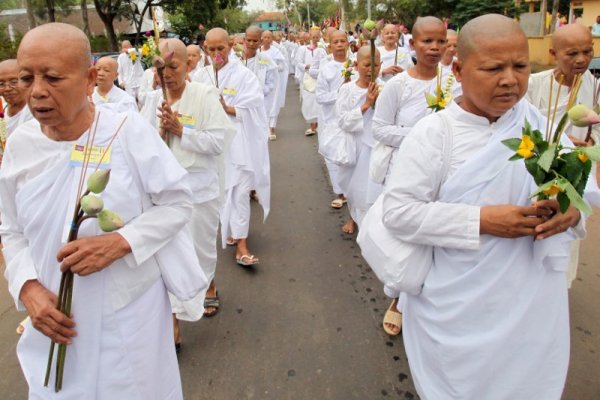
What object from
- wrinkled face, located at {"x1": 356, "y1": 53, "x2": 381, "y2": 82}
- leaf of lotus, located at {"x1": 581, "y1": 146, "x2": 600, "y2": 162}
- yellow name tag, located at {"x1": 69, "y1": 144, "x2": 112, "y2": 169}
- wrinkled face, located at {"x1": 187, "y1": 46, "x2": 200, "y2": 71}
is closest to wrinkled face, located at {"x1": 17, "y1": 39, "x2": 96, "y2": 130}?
yellow name tag, located at {"x1": 69, "y1": 144, "x2": 112, "y2": 169}

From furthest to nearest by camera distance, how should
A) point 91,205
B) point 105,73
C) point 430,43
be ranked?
point 105,73 < point 430,43 < point 91,205

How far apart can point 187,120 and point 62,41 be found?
195 centimetres

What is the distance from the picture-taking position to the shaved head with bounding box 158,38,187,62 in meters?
3.59

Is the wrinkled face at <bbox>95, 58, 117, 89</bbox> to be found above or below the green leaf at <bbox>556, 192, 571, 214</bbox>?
above

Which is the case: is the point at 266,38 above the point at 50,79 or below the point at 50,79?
below

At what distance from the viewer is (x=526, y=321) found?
1953mm

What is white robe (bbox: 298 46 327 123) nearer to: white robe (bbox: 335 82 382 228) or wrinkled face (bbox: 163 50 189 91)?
white robe (bbox: 335 82 382 228)

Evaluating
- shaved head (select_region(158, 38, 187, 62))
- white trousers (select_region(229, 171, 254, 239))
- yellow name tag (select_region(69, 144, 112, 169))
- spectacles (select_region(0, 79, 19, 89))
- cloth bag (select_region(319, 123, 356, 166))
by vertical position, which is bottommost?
white trousers (select_region(229, 171, 254, 239))

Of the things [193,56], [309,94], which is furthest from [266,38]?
[193,56]

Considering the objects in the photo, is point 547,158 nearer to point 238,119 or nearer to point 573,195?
point 573,195

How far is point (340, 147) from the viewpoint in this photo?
5.30 metres

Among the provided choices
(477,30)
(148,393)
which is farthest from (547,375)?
(148,393)

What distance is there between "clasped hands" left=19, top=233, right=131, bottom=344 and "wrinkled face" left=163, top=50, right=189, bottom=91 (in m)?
2.06

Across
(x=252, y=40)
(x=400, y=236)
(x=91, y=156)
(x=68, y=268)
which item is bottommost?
(x=400, y=236)
